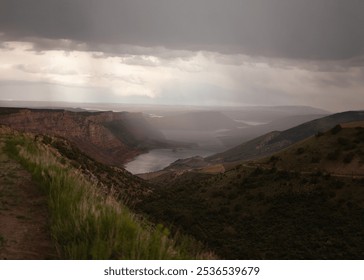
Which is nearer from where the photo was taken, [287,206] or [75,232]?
[75,232]

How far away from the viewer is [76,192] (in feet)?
22.4

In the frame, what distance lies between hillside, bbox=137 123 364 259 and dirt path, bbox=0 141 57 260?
9740mm

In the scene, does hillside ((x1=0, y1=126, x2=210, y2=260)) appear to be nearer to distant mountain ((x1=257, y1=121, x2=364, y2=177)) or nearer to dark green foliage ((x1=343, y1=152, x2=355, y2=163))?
distant mountain ((x1=257, y1=121, x2=364, y2=177))

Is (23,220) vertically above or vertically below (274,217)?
above

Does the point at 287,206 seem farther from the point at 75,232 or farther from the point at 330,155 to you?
the point at 75,232

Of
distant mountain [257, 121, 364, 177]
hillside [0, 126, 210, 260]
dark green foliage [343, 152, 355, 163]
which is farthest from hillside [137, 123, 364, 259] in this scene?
hillside [0, 126, 210, 260]

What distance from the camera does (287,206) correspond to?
35094 millimetres

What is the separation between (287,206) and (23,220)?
32.6 m

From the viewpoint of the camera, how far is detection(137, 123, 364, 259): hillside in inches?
958

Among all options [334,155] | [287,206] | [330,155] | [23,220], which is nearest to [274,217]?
[287,206]

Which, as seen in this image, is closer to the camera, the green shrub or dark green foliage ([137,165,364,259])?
the green shrub

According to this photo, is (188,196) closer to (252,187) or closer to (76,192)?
(252,187)
